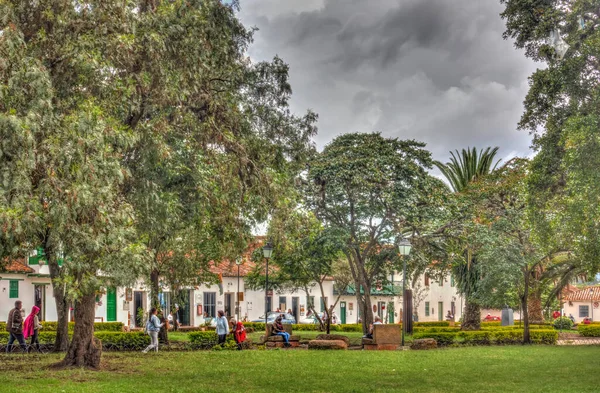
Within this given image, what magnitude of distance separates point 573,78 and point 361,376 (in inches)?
313

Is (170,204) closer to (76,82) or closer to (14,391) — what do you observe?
(76,82)

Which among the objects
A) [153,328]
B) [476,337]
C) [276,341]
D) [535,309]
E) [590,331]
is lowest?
[590,331]

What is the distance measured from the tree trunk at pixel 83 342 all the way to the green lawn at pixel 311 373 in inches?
19.7

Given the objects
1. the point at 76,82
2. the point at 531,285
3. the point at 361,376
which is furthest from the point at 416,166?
the point at 76,82

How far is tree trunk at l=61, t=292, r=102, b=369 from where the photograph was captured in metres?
16.8

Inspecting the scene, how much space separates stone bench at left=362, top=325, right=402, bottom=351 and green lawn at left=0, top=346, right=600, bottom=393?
2396 mm

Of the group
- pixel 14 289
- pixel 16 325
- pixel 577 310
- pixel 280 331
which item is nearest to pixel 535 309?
pixel 280 331

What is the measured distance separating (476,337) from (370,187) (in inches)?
292

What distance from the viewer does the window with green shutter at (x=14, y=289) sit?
35.2 m

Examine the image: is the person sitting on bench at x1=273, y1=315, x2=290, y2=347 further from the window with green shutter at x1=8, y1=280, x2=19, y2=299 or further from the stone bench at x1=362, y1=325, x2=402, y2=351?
the window with green shutter at x1=8, y1=280, x2=19, y2=299

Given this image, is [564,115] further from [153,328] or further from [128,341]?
[128,341]

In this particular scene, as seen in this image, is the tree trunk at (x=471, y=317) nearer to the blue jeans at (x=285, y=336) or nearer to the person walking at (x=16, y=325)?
the blue jeans at (x=285, y=336)

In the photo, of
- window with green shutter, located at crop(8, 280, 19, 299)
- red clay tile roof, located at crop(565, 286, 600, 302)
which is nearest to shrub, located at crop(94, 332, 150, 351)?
window with green shutter, located at crop(8, 280, 19, 299)

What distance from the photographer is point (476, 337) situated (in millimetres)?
30016
